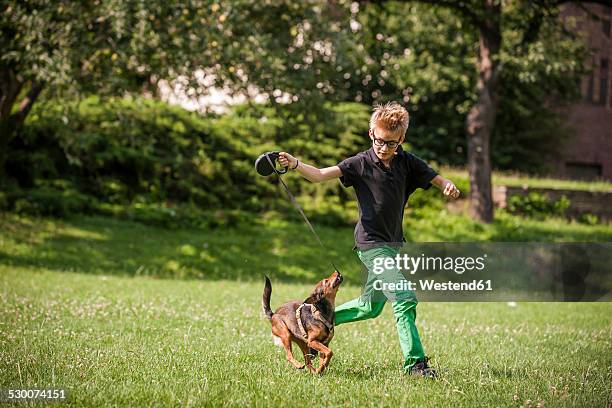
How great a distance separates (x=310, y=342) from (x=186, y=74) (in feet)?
33.7

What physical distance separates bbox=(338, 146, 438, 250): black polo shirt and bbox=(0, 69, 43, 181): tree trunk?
11.6 meters

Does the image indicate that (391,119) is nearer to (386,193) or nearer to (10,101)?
(386,193)

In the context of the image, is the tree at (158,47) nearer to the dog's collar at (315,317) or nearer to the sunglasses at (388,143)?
the sunglasses at (388,143)

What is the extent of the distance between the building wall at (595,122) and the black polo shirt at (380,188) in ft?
104

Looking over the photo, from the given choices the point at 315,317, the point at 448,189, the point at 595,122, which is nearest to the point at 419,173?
the point at 448,189

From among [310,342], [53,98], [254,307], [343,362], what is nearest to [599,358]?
[343,362]

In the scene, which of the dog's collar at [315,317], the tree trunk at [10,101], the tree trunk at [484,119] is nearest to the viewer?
the dog's collar at [315,317]

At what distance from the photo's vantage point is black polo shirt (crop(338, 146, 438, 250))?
5859 millimetres

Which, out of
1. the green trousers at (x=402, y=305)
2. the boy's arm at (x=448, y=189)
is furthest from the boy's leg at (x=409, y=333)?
the boy's arm at (x=448, y=189)

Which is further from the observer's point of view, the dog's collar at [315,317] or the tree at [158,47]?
the tree at [158,47]

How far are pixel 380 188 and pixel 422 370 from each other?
1.50 meters

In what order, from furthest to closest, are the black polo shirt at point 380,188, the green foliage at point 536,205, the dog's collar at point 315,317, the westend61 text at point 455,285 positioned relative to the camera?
the green foliage at point 536,205 < the westend61 text at point 455,285 < the black polo shirt at point 380,188 < the dog's collar at point 315,317

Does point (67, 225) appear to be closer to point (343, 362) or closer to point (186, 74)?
point (186, 74)

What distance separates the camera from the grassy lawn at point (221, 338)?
17.0 feet
